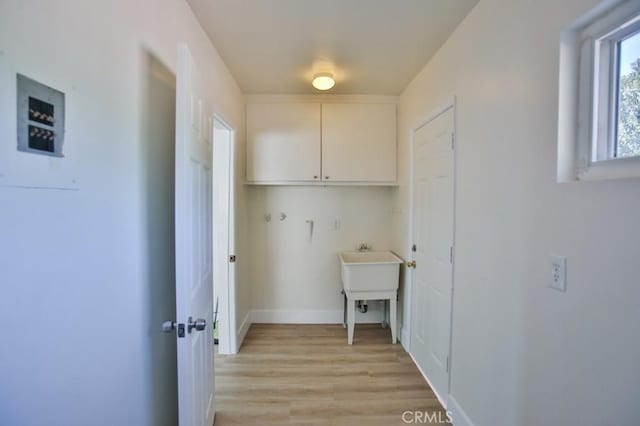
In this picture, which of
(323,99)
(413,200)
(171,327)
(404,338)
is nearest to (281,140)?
(323,99)

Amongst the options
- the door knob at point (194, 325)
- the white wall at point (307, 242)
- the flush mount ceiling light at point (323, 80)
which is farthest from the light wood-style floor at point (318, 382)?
the flush mount ceiling light at point (323, 80)

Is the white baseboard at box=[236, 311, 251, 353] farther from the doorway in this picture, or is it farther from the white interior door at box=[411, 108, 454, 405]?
the white interior door at box=[411, 108, 454, 405]

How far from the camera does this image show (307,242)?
11.0 feet

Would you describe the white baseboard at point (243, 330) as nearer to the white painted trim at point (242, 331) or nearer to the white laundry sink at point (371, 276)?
the white painted trim at point (242, 331)

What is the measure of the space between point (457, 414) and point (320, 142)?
2510 mm

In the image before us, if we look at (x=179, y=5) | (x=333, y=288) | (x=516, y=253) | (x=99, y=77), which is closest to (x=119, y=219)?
(x=99, y=77)

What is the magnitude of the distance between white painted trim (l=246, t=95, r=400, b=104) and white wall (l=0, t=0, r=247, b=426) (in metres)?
1.60

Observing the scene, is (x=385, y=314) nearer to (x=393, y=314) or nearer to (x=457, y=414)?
(x=393, y=314)

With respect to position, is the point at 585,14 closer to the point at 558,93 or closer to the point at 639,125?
the point at 558,93

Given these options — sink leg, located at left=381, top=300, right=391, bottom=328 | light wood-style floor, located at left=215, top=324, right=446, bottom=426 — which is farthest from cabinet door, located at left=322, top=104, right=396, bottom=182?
light wood-style floor, located at left=215, top=324, right=446, bottom=426

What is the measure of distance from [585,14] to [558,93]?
24 cm

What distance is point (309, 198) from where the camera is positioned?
3.34 metres

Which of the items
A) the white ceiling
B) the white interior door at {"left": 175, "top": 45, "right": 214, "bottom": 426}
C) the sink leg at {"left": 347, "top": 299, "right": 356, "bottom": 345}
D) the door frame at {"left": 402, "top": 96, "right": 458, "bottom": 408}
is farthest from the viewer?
the sink leg at {"left": 347, "top": 299, "right": 356, "bottom": 345}

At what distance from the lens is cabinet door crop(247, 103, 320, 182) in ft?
9.95
